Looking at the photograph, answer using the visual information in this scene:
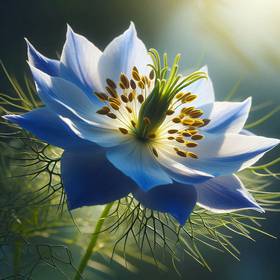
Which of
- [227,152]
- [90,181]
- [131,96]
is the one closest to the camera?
[90,181]

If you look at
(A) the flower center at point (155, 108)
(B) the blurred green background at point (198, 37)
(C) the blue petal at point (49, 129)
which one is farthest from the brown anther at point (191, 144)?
(B) the blurred green background at point (198, 37)

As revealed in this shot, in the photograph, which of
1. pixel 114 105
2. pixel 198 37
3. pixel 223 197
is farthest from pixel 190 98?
pixel 198 37

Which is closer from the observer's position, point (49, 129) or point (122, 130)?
point (49, 129)

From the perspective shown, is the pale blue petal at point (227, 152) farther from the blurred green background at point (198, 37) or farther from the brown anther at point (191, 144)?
the blurred green background at point (198, 37)

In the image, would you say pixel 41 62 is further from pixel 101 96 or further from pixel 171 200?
pixel 171 200

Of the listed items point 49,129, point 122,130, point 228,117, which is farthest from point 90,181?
point 228,117

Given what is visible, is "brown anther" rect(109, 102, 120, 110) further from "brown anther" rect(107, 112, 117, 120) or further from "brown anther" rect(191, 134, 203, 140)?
"brown anther" rect(191, 134, 203, 140)

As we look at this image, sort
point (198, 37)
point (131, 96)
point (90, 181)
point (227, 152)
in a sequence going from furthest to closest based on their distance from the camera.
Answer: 1. point (198, 37)
2. point (131, 96)
3. point (227, 152)
4. point (90, 181)

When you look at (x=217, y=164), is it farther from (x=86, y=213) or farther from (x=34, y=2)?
(x=34, y=2)
